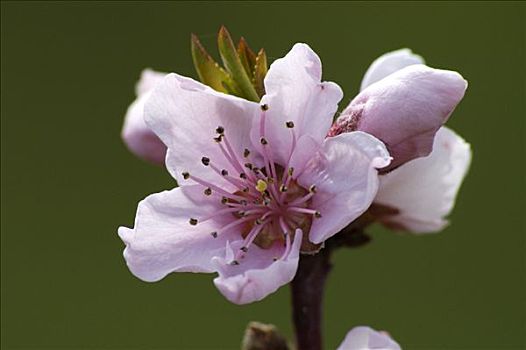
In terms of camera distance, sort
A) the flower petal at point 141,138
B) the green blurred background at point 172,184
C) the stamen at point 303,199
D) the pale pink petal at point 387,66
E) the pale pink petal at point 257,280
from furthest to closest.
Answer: the green blurred background at point 172,184 → the flower petal at point 141,138 → the pale pink petal at point 387,66 → the stamen at point 303,199 → the pale pink petal at point 257,280

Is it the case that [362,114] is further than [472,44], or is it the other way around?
[472,44]

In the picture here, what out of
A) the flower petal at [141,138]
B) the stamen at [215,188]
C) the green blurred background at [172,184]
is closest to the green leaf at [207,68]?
the stamen at [215,188]

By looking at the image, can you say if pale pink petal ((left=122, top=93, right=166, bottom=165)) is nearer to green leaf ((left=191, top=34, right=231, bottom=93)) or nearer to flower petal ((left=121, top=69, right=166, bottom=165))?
flower petal ((left=121, top=69, right=166, bottom=165))

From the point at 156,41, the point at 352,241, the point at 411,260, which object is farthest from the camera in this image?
the point at 156,41

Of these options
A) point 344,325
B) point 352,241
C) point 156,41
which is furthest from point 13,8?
point 352,241

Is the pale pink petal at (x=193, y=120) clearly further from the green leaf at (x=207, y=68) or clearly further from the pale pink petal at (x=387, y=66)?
the pale pink petal at (x=387, y=66)

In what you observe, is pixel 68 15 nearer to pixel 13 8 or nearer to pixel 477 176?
pixel 13 8

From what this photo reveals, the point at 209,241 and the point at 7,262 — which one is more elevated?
the point at 209,241

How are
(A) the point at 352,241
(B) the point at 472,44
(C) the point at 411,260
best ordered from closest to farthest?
(A) the point at 352,241 → (C) the point at 411,260 → (B) the point at 472,44

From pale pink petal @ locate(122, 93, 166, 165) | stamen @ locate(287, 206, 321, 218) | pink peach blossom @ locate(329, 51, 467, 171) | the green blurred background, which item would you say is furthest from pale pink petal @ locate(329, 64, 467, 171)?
the green blurred background
